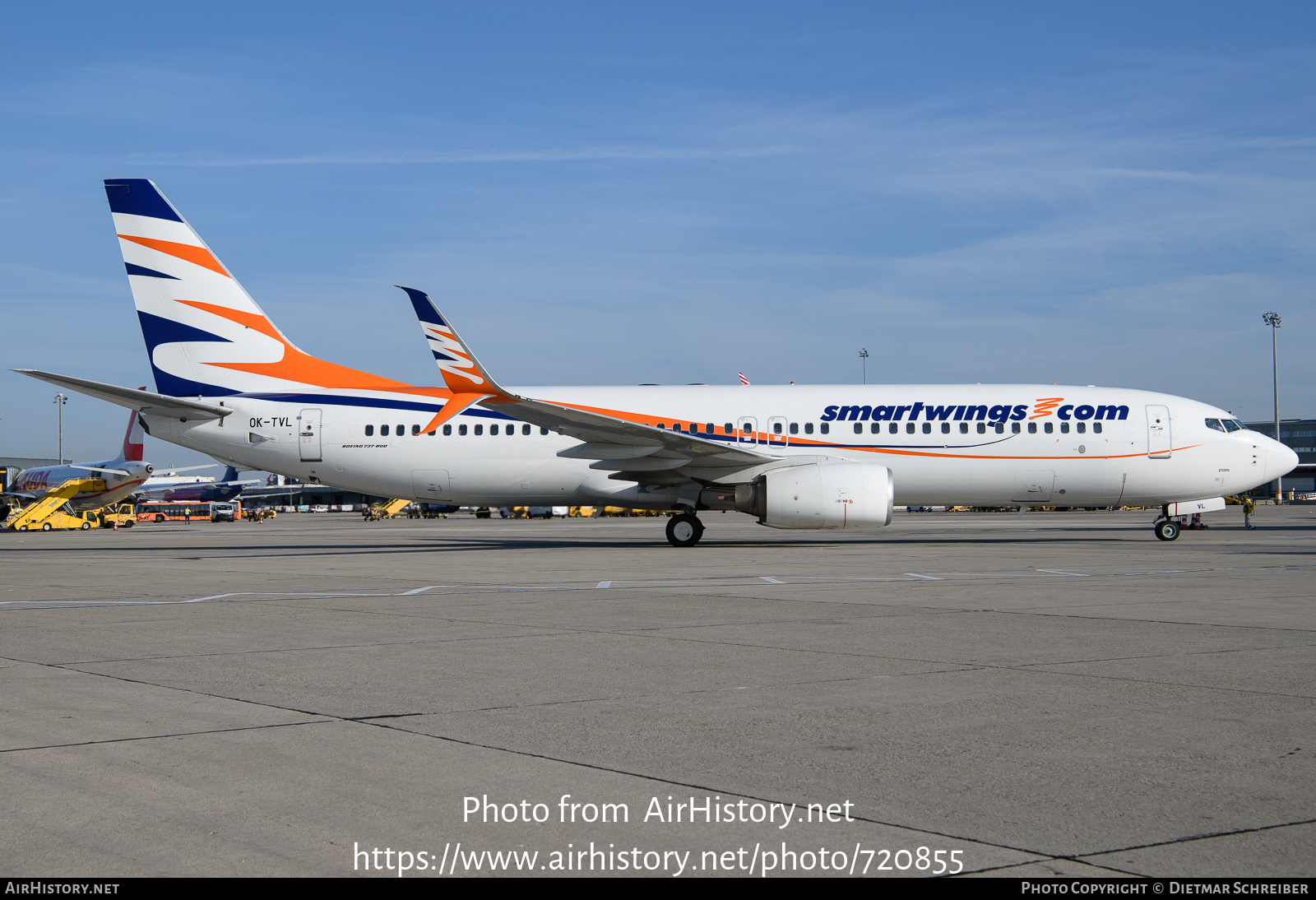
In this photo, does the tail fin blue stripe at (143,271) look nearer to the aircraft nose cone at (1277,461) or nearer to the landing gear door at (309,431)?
the landing gear door at (309,431)

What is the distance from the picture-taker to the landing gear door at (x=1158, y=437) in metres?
24.7

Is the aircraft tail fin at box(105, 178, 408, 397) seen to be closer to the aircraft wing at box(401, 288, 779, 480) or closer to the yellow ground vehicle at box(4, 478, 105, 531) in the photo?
the aircraft wing at box(401, 288, 779, 480)

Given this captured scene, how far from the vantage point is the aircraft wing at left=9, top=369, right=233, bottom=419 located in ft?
69.6

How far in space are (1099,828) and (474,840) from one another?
2.26m

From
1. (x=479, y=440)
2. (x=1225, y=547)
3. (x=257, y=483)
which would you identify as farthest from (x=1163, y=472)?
(x=257, y=483)

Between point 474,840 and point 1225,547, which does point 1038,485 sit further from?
point 474,840

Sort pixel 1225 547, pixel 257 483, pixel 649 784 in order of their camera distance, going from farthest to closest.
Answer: pixel 257 483, pixel 1225 547, pixel 649 784

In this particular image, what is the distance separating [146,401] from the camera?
932 inches

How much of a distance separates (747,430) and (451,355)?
7.05 metres

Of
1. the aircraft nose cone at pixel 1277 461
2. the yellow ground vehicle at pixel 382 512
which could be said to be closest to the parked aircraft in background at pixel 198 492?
the yellow ground vehicle at pixel 382 512

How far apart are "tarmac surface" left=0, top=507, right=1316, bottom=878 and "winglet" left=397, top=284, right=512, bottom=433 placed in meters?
8.86

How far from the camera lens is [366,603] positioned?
12586 millimetres

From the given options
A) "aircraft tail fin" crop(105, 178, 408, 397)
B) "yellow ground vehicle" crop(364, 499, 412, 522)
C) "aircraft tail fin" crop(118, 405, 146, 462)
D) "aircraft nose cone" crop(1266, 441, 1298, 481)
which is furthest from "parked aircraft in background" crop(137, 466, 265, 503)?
"aircraft nose cone" crop(1266, 441, 1298, 481)

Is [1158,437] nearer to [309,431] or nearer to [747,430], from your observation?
[747,430]
